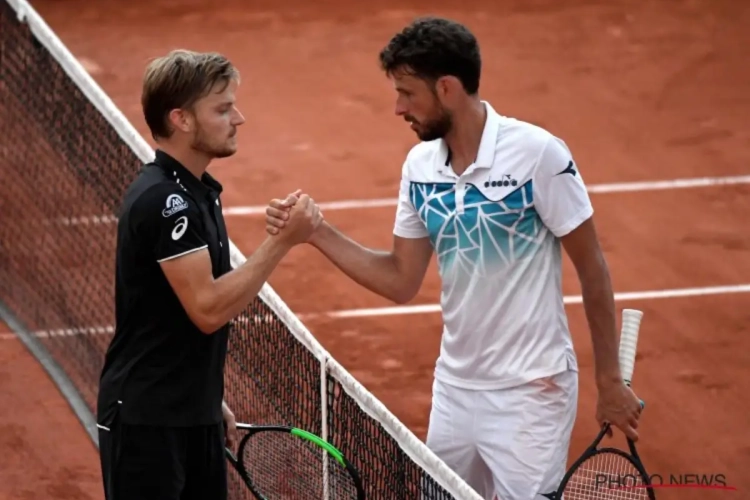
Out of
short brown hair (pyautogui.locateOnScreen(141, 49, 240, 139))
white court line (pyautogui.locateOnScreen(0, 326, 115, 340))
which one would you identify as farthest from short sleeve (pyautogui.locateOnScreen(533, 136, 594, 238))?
white court line (pyautogui.locateOnScreen(0, 326, 115, 340))

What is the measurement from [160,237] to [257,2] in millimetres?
10760

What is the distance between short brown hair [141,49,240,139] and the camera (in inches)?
148

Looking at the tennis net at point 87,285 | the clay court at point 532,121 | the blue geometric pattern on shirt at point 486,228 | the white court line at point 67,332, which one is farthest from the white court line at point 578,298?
the blue geometric pattern on shirt at point 486,228

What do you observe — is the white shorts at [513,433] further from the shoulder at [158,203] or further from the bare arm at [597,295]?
the shoulder at [158,203]

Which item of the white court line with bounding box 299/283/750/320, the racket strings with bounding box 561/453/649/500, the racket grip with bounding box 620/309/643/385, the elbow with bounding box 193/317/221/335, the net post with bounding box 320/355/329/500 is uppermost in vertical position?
the elbow with bounding box 193/317/221/335

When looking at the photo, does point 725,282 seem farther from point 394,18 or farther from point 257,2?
point 257,2

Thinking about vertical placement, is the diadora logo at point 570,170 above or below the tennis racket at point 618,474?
above

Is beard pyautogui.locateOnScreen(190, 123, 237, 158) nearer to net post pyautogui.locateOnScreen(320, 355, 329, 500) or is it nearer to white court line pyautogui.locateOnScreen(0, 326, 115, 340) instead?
net post pyautogui.locateOnScreen(320, 355, 329, 500)

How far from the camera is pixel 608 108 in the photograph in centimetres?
1155

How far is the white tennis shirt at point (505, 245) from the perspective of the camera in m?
4.09

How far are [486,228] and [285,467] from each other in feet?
3.58

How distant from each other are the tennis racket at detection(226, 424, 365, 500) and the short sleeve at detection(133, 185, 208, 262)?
90 centimetres

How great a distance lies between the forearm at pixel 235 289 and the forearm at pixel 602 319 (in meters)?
0.98

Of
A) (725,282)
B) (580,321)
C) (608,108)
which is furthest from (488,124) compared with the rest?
(608,108)
